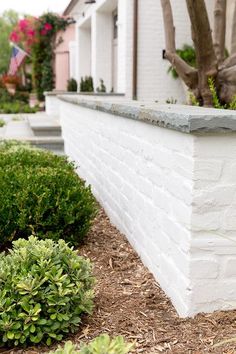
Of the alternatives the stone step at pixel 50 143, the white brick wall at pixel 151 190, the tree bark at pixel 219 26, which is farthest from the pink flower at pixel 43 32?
the white brick wall at pixel 151 190

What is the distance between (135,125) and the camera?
3703 mm

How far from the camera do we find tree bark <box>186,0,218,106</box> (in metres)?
5.05

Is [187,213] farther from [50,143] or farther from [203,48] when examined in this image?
[50,143]

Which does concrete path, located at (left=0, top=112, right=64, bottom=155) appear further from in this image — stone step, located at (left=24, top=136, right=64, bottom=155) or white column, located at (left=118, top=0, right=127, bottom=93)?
white column, located at (left=118, top=0, right=127, bottom=93)

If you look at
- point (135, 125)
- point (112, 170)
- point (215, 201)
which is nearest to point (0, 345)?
point (215, 201)

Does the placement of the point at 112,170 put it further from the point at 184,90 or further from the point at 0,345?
the point at 184,90

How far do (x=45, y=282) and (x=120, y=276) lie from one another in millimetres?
834

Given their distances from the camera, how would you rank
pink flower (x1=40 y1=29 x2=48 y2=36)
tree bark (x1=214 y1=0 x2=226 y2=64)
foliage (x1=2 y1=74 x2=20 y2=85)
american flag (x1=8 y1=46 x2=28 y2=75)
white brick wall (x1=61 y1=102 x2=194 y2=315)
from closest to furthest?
white brick wall (x1=61 y1=102 x2=194 y2=315) → tree bark (x1=214 y1=0 x2=226 y2=64) → pink flower (x1=40 y1=29 x2=48 y2=36) → american flag (x1=8 y1=46 x2=28 y2=75) → foliage (x1=2 y1=74 x2=20 y2=85)

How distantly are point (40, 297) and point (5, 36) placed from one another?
46753mm

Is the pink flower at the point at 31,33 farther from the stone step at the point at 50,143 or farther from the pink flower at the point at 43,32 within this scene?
the stone step at the point at 50,143

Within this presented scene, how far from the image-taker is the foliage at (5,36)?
139 ft

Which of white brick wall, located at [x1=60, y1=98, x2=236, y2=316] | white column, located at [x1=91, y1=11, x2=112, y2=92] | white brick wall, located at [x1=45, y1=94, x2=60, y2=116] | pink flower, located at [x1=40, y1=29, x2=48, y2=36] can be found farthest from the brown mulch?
pink flower, located at [x1=40, y1=29, x2=48, y2=36]

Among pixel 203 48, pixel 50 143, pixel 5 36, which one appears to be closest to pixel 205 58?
pixel 203 48

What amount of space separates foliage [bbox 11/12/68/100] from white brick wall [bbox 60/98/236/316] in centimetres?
1545
